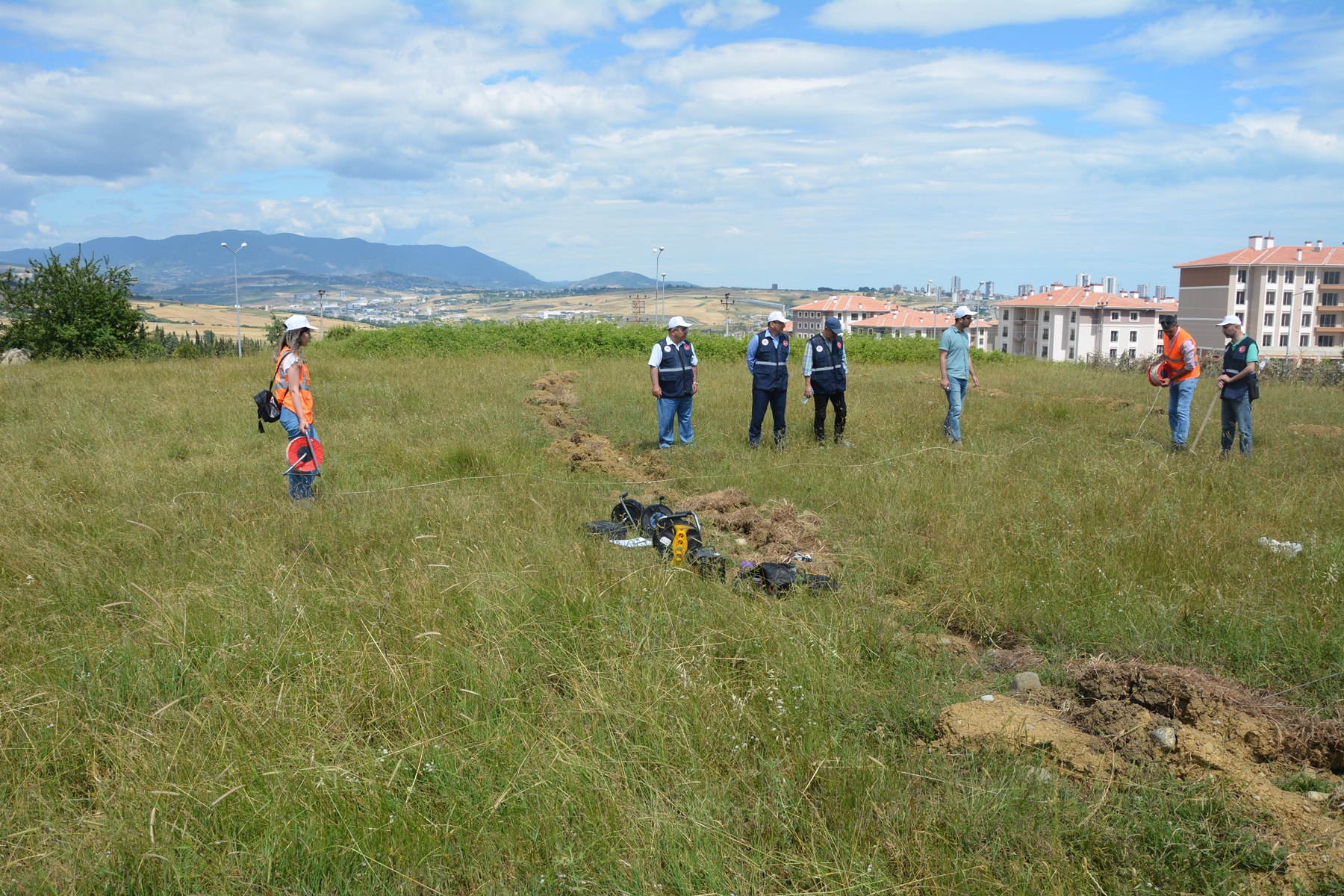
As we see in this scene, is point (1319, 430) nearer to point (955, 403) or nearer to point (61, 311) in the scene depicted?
point (955, 403)

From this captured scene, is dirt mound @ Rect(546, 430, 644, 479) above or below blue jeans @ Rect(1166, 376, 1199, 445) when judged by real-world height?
below

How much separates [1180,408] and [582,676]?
9.25m

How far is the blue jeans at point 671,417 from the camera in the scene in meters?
11.1

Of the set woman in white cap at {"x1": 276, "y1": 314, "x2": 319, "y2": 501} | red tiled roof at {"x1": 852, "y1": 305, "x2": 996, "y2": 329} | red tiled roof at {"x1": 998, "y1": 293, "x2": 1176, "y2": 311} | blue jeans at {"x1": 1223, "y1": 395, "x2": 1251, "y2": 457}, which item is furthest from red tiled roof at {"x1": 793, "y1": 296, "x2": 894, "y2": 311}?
woman in white cap at {"x1": 276, "y1": 314, "x2": 319, "y2": 501}

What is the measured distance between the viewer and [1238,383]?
1009cm

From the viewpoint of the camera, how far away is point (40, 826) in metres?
3.05

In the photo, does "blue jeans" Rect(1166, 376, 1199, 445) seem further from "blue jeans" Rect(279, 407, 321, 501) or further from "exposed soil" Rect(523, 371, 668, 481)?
"blue jeans" Rect(279, 407, 321, 501)

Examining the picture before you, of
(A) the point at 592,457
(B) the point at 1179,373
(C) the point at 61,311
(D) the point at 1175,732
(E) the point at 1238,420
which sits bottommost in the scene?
(D) the point at 1175,732

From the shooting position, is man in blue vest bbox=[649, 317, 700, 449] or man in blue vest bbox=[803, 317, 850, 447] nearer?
man in blue vest bbox=[649, 317, 700, 449]

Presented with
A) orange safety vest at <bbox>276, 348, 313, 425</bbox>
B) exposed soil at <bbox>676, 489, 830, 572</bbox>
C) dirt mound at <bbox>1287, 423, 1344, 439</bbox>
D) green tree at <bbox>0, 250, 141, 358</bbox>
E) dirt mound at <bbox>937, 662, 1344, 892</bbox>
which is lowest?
dirt mound at <bbox>937, 662, 1344, 892</bbox>

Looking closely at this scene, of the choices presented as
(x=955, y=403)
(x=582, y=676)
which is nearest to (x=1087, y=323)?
(x=955, y=403)

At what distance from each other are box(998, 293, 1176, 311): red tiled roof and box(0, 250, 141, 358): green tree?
3366 inches

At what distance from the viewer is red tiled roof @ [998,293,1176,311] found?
297 feet

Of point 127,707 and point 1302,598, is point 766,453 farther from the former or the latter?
point 127,707
